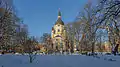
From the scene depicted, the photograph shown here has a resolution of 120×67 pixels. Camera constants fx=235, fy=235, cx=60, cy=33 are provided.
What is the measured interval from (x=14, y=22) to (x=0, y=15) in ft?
21.4

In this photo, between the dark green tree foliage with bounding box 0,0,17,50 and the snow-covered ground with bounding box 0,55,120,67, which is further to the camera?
the dark green tree foliage with bounding box 0,0,17,50

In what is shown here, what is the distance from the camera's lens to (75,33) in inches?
2324

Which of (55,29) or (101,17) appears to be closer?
(101,17)

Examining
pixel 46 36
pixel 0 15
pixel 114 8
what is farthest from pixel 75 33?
pixel 114 8

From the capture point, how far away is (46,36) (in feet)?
301

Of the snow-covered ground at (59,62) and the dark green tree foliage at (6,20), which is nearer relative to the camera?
the snow-covered ground at (59,62)

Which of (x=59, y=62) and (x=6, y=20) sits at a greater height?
(x=6, y=20)

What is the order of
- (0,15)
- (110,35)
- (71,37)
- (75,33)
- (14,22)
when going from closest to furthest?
1. (0,15)
2. (14,22)
3. (110,35)
4. (75,33)
5. (71,37)

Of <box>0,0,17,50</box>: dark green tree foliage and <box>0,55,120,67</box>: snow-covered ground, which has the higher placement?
<box>0,0,17,50</box>: dark green tree foliage

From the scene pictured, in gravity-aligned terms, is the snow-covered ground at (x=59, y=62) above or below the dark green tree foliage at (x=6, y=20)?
below

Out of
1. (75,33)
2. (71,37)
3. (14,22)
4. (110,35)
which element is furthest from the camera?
(71,37)

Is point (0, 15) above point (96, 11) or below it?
above

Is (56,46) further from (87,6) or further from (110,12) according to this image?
(110,12)

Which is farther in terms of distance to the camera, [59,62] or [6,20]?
[6,20]
